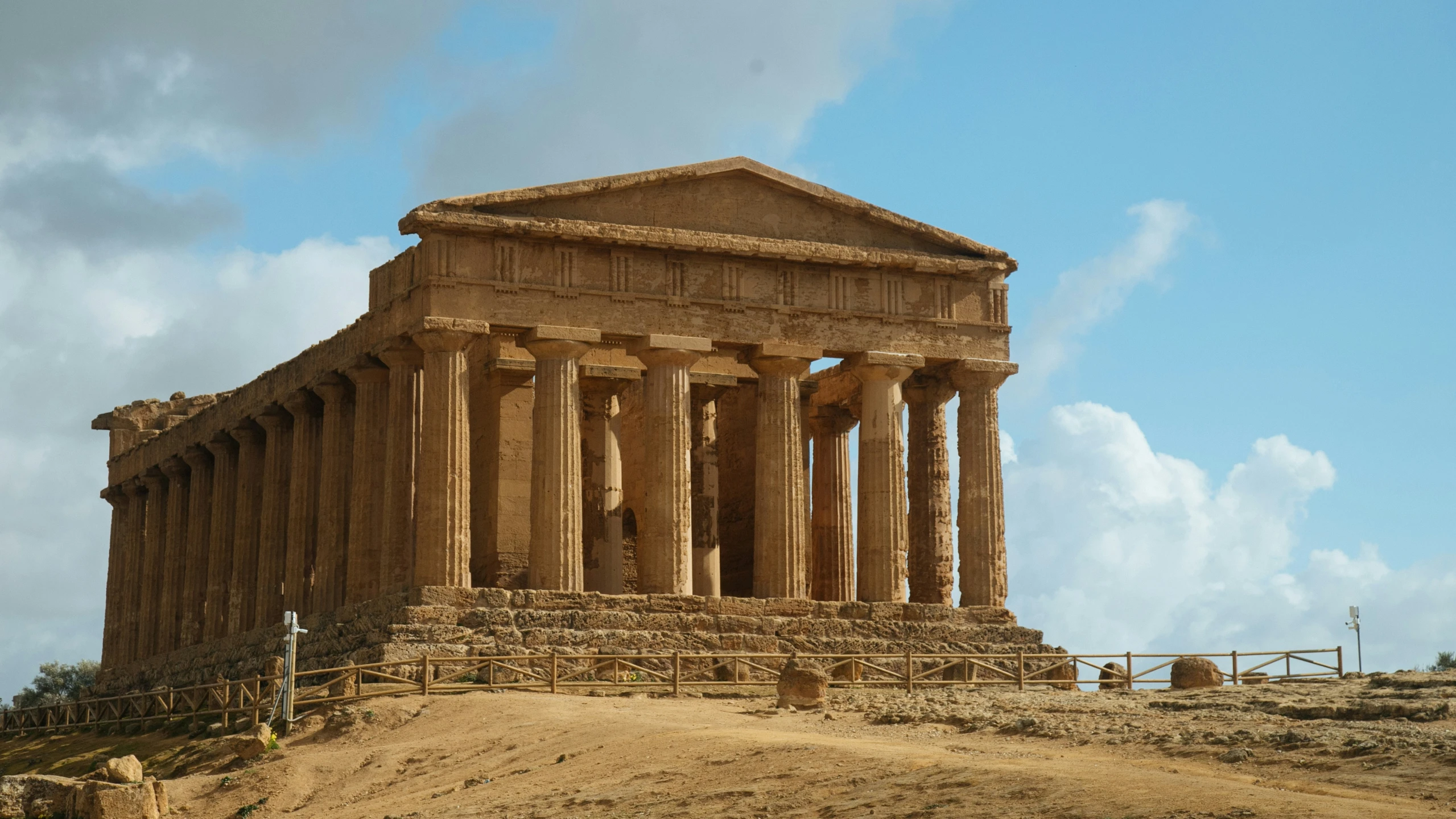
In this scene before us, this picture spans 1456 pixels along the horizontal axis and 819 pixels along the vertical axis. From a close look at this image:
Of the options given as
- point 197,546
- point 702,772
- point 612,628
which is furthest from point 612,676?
point 197,546

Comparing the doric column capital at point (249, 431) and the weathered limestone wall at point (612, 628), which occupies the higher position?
the doric column capital at point (249, 431)

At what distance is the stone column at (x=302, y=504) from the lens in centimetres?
5228

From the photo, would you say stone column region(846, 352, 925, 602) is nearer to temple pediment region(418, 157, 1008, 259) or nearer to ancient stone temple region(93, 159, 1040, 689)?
ancient stone temple region(93, 159, 1040, 689)

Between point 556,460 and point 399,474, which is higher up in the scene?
point 556,460

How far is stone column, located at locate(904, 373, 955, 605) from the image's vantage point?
51.9 meters

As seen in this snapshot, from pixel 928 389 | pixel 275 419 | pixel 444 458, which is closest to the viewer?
pixel 444 458

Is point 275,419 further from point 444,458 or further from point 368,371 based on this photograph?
point 444,458

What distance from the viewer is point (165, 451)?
209ft

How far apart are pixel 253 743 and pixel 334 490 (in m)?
15.8

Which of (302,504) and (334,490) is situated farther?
(302,504)

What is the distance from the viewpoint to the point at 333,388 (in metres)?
51.0

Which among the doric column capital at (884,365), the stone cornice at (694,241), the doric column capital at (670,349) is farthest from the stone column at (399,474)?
the doric column capital at (884,365)

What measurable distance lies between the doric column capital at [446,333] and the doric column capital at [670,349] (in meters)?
3.66

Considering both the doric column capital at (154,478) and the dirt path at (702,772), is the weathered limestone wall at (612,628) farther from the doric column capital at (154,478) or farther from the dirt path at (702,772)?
the doric column capital at (154,478)
